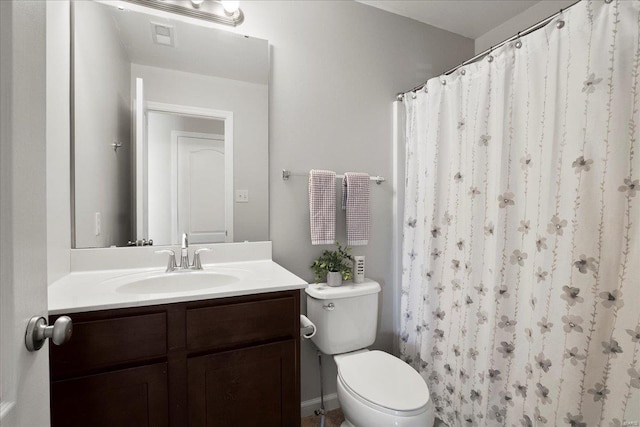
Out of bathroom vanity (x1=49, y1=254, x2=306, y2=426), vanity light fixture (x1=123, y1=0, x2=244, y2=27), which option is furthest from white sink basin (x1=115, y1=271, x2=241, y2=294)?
vanity light fixture (x1=123, y1=0, x2=244, y2=27)

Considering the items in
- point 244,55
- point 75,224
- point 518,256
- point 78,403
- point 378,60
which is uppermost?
point 378,60

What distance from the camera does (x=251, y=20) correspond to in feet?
5.32

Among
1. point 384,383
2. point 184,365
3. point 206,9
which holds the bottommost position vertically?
point 384,383

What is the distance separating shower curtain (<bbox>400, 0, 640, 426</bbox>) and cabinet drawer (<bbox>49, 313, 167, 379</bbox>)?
4.51ft

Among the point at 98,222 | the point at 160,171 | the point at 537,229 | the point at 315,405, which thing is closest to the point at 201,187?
the point at 160,171

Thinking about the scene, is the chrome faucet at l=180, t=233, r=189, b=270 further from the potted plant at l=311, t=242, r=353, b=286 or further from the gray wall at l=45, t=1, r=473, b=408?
the potted plant at l=311, t=242, r=353, b=286

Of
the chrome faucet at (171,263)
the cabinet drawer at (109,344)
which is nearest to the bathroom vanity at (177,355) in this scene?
the cabinet drawer at (109,344)

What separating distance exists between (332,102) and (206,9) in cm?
80

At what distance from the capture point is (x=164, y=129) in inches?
58.0

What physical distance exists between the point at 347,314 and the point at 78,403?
3.67 feet

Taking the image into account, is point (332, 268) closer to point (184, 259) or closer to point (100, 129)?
point (184, 259)

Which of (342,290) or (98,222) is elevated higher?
(98,222)

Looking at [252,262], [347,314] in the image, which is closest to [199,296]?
[252,262]

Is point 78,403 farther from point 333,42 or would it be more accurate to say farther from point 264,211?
point 333,42
